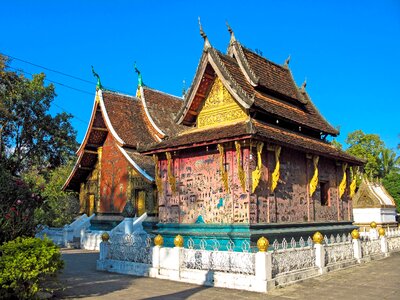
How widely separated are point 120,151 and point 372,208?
15.3 meters

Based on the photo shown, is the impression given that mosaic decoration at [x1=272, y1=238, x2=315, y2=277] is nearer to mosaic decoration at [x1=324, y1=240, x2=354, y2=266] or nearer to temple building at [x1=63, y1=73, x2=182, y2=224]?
mosaic decoration at [x1=324, y1=240, x2=354, y2=266]

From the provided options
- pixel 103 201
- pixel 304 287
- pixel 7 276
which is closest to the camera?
pixel 7 276

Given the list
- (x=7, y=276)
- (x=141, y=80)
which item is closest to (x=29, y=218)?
(x=7, y=276)

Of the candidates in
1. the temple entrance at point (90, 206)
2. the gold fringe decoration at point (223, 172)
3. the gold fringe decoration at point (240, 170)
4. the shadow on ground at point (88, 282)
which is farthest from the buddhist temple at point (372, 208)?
the shadow on ground at point (88, 282)

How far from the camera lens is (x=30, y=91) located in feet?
82.5

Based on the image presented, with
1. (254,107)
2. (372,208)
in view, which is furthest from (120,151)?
(372,208)

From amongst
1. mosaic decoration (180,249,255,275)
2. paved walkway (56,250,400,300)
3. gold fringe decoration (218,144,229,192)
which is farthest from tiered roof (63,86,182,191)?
mosaic decoration (180,249,255,275)

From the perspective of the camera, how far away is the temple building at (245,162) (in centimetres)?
1291

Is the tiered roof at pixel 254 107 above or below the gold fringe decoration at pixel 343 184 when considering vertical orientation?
above

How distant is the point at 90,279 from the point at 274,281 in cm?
515

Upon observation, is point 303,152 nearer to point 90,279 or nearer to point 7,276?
point 90,279

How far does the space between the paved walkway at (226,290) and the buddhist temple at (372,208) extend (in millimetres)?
12823

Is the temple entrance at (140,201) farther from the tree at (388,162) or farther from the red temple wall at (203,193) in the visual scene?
the tree at (388,162)

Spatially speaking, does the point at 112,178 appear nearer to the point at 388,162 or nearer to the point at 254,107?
the point at 254,107
